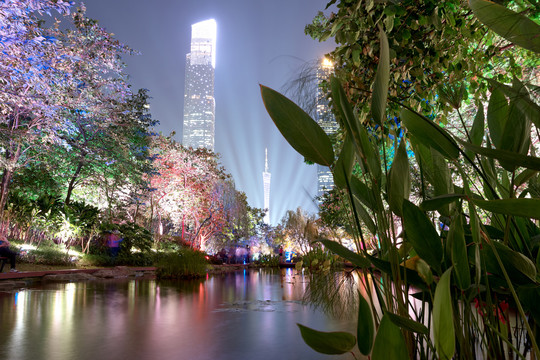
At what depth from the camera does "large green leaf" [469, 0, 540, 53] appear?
25.0 inches

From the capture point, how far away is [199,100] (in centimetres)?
14688

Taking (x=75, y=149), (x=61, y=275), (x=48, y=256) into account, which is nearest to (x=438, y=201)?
(x=61, y=275)

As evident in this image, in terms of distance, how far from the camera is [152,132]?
49.9 ft

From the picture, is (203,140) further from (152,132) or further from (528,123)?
(528,123)

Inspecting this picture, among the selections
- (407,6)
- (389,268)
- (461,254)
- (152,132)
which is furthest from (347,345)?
(152,132)

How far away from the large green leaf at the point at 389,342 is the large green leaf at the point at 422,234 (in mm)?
200

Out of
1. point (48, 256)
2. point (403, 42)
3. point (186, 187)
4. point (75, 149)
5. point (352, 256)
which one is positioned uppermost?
point (75, 149)

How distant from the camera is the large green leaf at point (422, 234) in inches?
29.8

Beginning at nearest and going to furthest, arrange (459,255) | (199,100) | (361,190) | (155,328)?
(459,255) → (361,190) → (155,328) → (199,100)

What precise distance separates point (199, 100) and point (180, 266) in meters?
143

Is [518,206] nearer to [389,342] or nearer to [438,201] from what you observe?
[438,201]

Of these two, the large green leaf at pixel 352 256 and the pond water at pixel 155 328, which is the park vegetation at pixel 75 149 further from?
the large green leaf at pixel 352 256

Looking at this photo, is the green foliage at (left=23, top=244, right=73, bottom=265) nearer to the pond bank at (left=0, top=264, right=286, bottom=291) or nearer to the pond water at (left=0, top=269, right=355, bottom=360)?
the pond bank at (left=0, top=264, right=286, bottom=291)

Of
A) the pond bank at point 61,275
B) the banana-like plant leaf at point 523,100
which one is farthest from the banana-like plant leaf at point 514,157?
the pond bank at point 61,275
